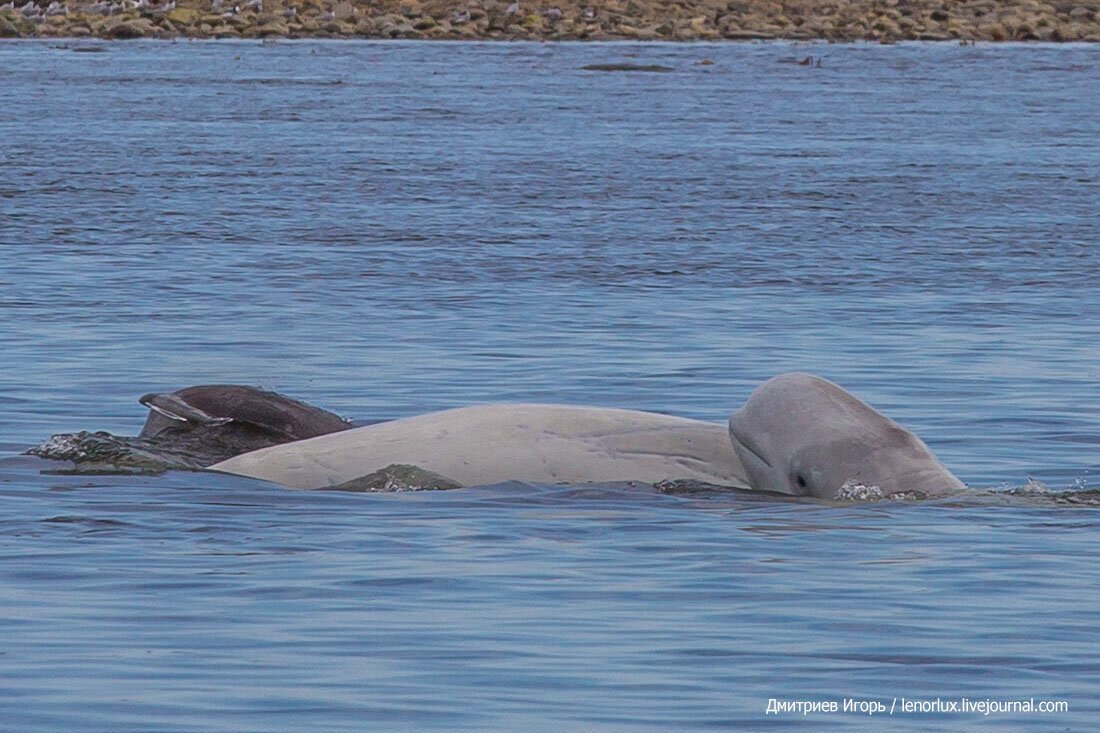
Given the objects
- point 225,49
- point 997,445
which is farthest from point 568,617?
point 225,49

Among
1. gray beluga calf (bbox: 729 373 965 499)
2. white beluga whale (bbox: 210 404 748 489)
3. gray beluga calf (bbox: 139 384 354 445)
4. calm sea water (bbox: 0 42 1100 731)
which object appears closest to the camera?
calm sea water (bbox: 0 42 1100 731)

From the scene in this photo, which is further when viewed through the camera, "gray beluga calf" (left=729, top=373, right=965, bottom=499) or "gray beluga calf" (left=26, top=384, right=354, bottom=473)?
"gray beluga calf" (left=26, top=384, right=354, bottom=473)

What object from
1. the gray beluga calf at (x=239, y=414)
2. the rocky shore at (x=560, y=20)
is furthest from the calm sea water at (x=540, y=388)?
the rocky shore at (x=560, y=20)

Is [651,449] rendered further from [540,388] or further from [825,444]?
[540,388]

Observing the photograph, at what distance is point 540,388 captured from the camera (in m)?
14.4

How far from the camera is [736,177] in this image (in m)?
28.8

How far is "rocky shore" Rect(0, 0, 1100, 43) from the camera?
71812 millimetres

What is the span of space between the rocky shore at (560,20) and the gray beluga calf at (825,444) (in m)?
61.4

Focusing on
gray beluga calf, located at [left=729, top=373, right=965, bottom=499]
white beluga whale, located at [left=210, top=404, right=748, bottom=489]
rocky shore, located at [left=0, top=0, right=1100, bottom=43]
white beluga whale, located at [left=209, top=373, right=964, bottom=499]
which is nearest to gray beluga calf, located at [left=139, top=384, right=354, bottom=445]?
white beluga whale, located at [left=209, top=373, right=964, bottom=499]

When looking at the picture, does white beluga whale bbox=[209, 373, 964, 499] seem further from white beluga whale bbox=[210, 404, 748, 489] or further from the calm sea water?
the calm sea water

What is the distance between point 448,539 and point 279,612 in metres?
1.44

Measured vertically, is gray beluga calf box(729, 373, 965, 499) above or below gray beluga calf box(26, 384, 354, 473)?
above

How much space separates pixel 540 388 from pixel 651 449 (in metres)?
3.73

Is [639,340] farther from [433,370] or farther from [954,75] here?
[954,75]
